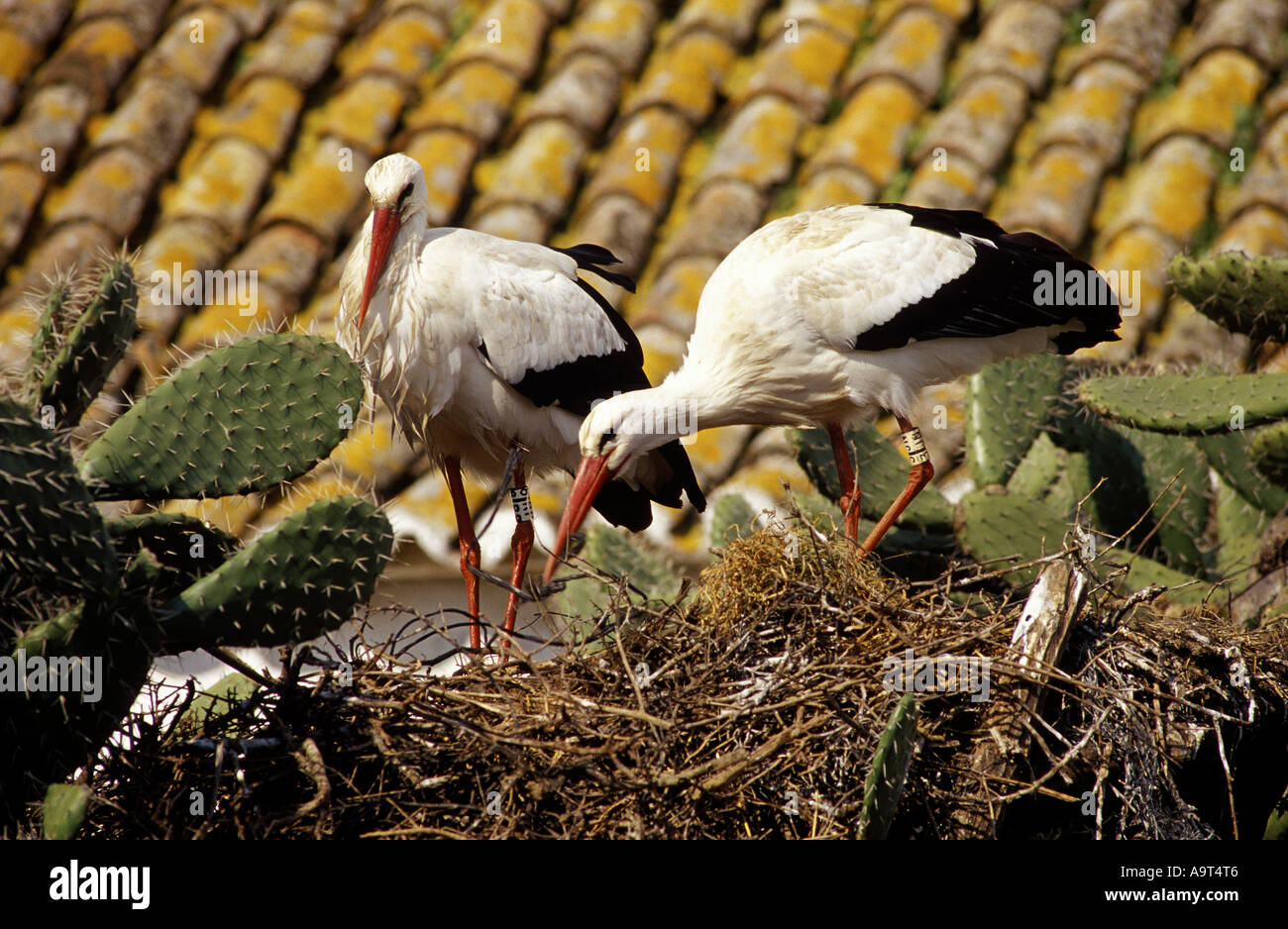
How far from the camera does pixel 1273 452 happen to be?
153 inches

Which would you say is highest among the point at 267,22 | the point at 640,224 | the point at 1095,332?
the point at 267,22

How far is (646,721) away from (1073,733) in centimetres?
101

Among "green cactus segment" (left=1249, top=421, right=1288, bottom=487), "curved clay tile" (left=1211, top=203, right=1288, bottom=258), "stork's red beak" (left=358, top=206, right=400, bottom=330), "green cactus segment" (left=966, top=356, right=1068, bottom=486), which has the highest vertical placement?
"curved clay tile" (left=1211, top=203, right=1288, bottom=258)

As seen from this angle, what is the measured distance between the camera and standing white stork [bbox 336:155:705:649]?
3863 mm

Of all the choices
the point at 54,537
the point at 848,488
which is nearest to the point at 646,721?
the point at 54,537

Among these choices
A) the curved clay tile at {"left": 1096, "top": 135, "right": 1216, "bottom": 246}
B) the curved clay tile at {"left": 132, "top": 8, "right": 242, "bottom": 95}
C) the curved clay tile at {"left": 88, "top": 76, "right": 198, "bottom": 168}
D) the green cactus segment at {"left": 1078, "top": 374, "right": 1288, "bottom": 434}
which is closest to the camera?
the green cactus segment at {"left": 1078, "top": 374, "right": 1288, "bottom": 434}

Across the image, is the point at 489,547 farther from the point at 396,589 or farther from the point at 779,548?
the point at 779,548

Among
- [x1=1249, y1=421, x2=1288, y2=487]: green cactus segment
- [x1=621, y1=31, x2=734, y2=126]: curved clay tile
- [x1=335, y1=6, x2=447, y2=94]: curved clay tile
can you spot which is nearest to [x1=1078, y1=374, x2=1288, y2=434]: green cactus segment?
[x1=1249, y1=421, x2=1288, y2=487]: green cactus segment

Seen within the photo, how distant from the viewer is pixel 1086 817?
3.02 meters

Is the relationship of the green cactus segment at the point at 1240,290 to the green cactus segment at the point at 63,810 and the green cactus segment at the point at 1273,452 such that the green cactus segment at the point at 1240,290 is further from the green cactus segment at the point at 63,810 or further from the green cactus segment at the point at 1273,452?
the green cactus segment at the point at 63,810

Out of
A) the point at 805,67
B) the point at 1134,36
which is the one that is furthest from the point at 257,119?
the point at 1134,36

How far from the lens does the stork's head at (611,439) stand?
12.1 ft

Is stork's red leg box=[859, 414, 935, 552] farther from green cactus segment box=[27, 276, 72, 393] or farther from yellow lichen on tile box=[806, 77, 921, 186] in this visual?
green cactus segment box=[27, 276, 72, 393]

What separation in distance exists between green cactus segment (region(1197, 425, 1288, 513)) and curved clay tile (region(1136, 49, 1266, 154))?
6.57 ft
